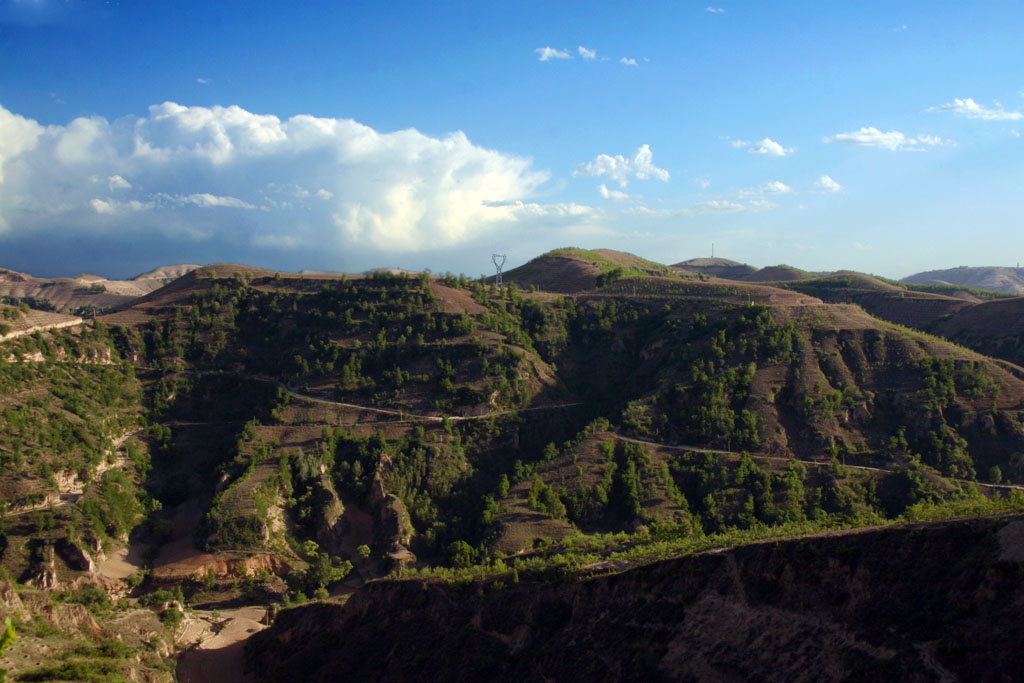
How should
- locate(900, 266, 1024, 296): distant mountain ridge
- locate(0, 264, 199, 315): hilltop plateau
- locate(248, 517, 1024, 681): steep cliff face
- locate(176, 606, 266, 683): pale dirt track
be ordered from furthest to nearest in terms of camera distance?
locate(900, 266, 1024, 296): distant mountain ridge
locate(0, 264, 199, 315): hilltop plateau
locate(176, 606, 266, 683): pale dirt track
locate(248, 517, 1024, 681): steep cliff face

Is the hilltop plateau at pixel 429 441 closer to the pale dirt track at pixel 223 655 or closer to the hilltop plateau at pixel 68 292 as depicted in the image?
the pale dirt track at pixel 223 655

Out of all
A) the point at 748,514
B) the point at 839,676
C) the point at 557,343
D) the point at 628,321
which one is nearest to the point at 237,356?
the point at 557,343

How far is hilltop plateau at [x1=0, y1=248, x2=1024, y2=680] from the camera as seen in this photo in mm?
48719

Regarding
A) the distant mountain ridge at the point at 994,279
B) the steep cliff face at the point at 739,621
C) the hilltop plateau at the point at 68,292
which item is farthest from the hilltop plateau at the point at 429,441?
the distant mountain ridge at the point at 994,279

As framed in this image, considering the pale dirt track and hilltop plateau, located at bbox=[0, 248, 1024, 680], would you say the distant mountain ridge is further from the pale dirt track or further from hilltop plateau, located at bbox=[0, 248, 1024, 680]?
the pale dirt track

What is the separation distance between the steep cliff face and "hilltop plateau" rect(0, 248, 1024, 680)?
111 cm

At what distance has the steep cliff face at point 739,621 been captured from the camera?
2172 cm

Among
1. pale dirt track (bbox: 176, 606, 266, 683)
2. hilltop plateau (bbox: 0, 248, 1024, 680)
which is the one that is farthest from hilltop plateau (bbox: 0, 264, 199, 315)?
pale dirt track (bbox: 176, 606, 266, 683)

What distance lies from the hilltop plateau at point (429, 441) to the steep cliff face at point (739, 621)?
1.11 meters

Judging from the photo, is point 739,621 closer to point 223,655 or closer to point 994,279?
point 223,655

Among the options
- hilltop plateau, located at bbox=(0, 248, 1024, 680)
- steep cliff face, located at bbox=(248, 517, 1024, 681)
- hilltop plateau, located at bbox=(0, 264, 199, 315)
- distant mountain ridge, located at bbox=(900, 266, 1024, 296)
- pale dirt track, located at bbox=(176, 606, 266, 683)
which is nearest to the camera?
steep cliff face, located at bbox=(248, 517, 1024, 681)

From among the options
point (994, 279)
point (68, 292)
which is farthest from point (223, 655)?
point (994, 279)

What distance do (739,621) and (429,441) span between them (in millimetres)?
41739

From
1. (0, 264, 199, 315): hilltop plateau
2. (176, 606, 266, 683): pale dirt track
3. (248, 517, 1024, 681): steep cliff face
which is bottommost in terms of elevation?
(176, 606, 266, 683): pale dirt track
